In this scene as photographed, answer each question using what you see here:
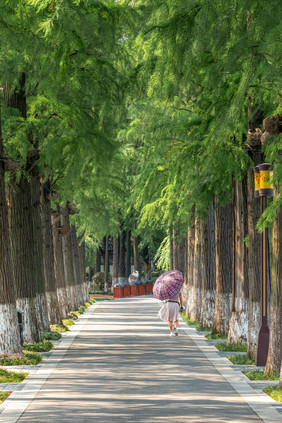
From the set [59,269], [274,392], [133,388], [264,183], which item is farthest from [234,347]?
[59,269]

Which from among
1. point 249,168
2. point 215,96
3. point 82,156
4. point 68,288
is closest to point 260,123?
point 249,168

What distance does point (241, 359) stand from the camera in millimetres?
15852

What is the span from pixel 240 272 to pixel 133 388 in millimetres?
6802

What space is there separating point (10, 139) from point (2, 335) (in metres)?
4.87

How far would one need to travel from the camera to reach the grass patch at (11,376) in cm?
1327

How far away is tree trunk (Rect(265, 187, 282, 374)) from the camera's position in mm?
13004

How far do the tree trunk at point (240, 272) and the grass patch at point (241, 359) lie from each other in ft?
5.42

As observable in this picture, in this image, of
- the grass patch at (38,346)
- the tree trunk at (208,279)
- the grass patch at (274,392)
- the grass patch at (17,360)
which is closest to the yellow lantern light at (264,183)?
the grass patch at (274,392)

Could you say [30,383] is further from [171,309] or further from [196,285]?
[196,285]

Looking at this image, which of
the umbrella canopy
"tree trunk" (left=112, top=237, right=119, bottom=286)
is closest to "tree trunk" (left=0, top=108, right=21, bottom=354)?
the umbrella canopy

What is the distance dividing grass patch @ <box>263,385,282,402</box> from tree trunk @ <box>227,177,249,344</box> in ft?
19.3

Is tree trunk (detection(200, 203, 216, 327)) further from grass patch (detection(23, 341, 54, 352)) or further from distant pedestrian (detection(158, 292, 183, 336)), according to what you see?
grass patch (detection(23, 341, 54, 352))

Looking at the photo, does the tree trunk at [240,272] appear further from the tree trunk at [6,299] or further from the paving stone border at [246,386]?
the tree trunk at [6,299]

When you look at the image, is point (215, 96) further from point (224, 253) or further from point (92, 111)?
point (224, 253)
